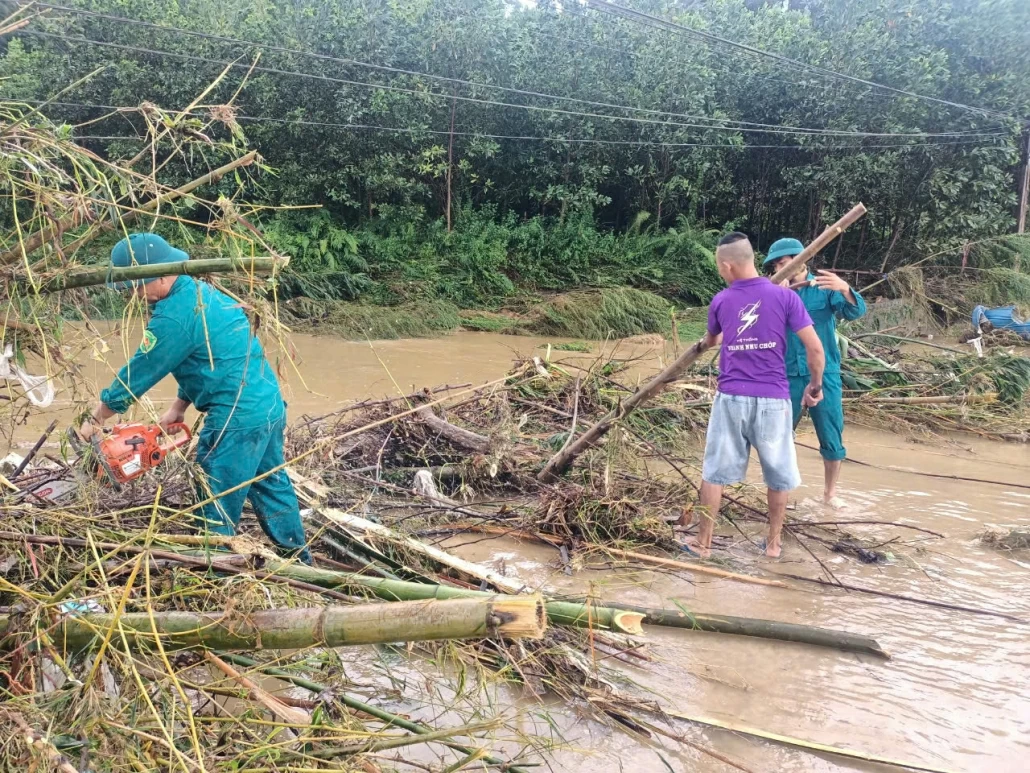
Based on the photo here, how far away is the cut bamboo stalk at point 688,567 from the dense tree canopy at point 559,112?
12143 millimetres

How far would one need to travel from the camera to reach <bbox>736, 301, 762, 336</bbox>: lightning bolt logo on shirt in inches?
171

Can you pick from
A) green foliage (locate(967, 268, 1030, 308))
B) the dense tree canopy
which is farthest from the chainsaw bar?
green foliage (locate(967, 268, 1030, 308))

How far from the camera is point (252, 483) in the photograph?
3.71 metres

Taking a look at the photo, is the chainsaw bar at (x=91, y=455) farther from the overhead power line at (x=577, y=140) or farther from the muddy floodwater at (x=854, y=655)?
the overhead power line at (x=577, y=140)

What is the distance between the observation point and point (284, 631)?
1944 millimetres

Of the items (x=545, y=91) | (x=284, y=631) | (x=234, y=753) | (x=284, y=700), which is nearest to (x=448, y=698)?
(x=284, y=700)

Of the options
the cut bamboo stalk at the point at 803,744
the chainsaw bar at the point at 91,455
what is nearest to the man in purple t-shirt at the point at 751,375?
the cut bamboo stalk at the point at 803,744

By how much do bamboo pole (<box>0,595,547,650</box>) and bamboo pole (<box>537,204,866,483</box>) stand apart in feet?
9.40

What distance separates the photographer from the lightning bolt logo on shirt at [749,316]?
14.2ft

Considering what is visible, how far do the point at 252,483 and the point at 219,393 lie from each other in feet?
1.50

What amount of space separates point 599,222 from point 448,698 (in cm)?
1850

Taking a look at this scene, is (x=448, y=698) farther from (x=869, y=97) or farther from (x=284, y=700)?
(x=869, y=97)

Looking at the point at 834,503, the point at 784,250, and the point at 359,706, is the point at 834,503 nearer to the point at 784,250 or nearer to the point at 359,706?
the point at 784,250

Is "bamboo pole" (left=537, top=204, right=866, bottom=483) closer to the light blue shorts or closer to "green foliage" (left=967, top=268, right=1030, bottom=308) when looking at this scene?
the light blue shorts
